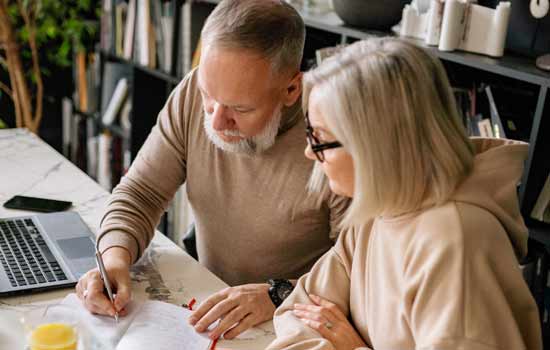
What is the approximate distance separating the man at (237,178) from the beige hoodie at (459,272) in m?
0.34

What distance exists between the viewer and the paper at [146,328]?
1234mm

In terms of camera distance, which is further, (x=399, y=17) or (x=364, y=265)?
(x=399, y=17)

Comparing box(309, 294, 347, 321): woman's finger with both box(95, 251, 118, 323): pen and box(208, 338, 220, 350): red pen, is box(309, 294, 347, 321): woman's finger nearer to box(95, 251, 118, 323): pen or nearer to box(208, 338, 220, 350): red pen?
box(208, 338, 220, 350): red pen

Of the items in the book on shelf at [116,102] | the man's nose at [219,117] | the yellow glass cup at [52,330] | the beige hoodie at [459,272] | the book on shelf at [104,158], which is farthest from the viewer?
the book on shelf at [104,158]

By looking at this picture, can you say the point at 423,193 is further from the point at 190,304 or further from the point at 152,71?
the point at 152,71

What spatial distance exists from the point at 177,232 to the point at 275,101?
1.62 meters

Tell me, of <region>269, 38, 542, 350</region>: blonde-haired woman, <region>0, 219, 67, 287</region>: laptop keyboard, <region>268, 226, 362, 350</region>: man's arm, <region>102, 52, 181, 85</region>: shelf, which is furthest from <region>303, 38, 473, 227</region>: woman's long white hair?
<region>102, 52, 181, 85</region>: shelf

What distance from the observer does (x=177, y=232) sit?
3.07 m

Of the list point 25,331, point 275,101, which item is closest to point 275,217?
point 275,101

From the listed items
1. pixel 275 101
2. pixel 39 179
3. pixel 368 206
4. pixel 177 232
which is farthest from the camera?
pixel 177 232

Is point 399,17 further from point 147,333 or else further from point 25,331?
point 25,331

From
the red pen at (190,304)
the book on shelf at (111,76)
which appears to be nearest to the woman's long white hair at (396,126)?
the red pen at (190,304)

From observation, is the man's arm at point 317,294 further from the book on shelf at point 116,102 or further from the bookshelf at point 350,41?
the book on shelf at point 116,102

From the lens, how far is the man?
4.72 ft
